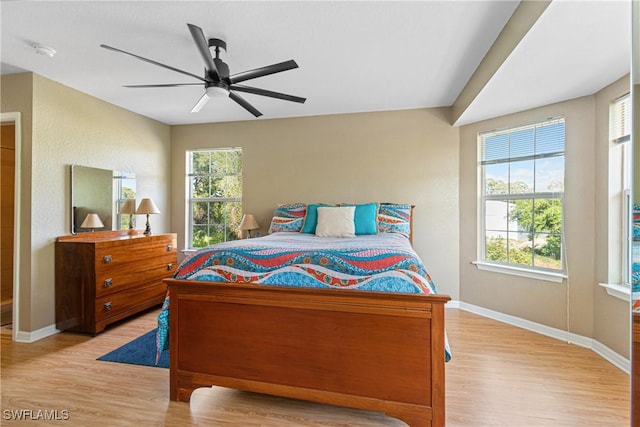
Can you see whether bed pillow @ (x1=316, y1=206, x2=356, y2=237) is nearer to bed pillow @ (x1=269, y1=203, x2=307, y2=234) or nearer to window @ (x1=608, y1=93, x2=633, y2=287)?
bed pillow @ (x1=269, y1=203, x2=307, y2=234)

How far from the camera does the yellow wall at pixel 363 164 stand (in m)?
3.77

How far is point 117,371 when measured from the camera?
2.23 meters

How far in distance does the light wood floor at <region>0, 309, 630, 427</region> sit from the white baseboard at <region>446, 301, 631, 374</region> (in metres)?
0.07

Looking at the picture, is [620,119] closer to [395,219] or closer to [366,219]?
[395,219]

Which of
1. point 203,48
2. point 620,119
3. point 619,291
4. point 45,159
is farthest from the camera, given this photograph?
point 45,159

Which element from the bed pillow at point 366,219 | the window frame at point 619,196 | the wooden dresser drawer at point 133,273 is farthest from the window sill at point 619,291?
the wooden dresser drawer at point 133,273

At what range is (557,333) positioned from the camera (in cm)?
284

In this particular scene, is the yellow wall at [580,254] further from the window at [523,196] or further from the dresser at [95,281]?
the dresser at [95,281]

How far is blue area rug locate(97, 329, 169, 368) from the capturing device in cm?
237

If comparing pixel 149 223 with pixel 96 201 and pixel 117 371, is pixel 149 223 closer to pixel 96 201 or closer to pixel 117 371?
pixel 96 201

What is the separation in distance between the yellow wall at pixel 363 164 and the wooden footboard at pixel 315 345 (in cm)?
242

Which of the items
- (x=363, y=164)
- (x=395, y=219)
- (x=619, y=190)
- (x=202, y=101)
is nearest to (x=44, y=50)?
(x=202, y=101)

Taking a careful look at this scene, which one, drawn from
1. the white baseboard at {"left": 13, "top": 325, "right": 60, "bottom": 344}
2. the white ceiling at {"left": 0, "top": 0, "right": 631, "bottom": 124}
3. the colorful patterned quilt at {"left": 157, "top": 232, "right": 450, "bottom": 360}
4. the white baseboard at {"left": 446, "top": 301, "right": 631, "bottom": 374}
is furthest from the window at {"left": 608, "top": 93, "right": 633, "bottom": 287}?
the white baseboard at {"left": 13, "top": 325, "right": 60, "bottom": 344}

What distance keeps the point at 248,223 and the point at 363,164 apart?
5.54 ft
